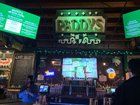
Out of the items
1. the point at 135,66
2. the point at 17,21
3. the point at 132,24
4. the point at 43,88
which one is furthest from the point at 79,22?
the point at 135,66

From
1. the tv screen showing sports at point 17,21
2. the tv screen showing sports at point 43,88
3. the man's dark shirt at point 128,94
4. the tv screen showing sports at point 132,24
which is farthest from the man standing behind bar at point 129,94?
the tv screen showing sports at point 43,88

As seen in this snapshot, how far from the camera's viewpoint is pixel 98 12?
5.83 metres

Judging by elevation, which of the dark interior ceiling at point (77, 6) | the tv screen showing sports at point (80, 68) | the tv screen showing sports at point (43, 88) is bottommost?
the tv screen showing sports at point (43, 88)

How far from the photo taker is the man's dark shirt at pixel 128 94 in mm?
2275

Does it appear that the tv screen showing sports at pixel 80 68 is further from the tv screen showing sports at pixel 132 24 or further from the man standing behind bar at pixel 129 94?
the man standing behind bar at pixel 129 94

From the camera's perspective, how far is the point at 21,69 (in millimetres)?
8414

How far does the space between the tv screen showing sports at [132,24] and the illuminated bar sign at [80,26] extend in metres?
0.61

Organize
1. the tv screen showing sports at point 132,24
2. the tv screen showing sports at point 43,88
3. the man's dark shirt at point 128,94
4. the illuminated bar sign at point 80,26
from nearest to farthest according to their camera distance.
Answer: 1. the man's dark shirt at point 128,94
2. the tv screen showing sports at point 132,24
3. the illuminated bar sign at point 80,26
4. the tv screen showing sports at point 43,88

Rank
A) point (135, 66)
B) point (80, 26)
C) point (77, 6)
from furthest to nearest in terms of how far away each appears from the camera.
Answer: point (77, 6)
point (80, 26)
point (135, 66)

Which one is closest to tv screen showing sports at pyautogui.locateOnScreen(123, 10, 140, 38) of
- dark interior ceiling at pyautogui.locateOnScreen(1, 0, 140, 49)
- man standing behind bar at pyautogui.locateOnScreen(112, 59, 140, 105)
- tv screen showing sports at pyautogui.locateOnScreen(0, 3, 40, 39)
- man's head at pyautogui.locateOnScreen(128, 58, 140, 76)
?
dark interior ceiling at pyautogui.locateOnScreen(1, 0, 140, 49)

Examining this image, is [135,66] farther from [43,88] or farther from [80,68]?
[43,88]

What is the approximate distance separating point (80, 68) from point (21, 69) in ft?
7.28

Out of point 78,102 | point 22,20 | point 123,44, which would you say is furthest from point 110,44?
point 22,20

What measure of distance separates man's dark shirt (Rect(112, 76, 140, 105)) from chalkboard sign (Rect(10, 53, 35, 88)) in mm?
6303
